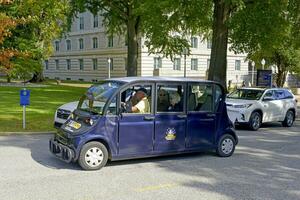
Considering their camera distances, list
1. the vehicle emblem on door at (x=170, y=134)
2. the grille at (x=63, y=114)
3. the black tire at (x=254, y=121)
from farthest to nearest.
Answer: the black tire at (x=254, y=121)
the grille at (x=63, y=114)
the vehicle emblem on door at (x=170, y=134)

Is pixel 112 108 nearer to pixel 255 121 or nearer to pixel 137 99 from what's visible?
pixel 137 99

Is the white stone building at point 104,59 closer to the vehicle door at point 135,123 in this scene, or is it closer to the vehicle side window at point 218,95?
the vehicle side window at point 218,95

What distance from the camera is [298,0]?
19.8 meters

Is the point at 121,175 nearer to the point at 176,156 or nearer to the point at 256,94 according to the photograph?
the point at 176,156

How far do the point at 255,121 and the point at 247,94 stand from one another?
168 centimetres

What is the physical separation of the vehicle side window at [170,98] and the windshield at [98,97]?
3.01 ft

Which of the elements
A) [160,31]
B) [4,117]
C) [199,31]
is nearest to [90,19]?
[199,31]

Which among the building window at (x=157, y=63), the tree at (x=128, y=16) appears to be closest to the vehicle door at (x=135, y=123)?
the tree at (x=128, y=16)

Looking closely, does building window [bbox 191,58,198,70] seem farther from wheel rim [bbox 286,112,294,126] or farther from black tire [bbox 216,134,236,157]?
black tire [bbox 216,134,236,157]

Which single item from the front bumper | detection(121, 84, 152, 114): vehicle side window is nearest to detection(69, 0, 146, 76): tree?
detection(121, 84, 152, 114): vehicle side window

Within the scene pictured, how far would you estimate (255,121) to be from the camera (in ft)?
49.4

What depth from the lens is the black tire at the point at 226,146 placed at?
31.1 ft

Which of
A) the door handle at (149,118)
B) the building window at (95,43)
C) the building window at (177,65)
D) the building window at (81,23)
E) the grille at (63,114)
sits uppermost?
the building window at (81,23)

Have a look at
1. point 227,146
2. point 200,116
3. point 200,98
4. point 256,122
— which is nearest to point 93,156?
point 200,116
